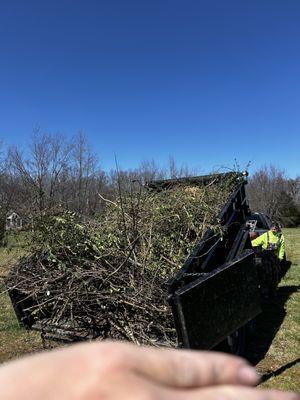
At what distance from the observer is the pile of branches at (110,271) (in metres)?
5.05

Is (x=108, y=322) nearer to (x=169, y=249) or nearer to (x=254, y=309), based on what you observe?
(x=169, y=249)

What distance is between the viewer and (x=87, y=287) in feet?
17.0

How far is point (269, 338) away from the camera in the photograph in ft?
23.0

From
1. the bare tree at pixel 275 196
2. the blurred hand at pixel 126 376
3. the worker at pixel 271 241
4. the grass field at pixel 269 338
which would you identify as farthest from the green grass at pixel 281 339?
the bare tree at pixel 275 196

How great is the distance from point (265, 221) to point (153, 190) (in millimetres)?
6488

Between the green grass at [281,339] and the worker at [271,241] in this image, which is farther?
the worker at [271,241]

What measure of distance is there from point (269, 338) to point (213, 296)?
109 inches

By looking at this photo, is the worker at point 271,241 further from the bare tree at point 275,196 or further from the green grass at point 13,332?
the bare tree at point 275,196

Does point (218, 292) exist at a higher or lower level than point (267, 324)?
higher

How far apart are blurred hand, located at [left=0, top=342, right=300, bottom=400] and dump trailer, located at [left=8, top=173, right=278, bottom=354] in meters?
3.60

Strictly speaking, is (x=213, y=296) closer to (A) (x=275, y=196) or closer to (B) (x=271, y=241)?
(B) (x=271, y=241)

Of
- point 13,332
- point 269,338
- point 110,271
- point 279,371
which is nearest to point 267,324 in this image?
point 269,338

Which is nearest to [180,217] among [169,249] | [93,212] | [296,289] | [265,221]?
[169,249]

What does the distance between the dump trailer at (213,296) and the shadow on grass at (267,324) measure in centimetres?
41
